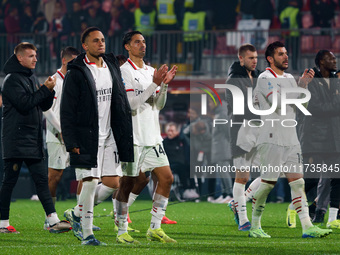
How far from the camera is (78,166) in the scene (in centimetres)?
778

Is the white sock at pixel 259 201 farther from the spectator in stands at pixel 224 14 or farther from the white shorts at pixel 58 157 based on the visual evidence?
the spectator in stands at pixel 224 14

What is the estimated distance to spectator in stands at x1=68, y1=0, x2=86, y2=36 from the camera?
21.9 meters

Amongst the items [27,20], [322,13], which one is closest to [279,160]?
[322,13]

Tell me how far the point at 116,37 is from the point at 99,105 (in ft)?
42.9

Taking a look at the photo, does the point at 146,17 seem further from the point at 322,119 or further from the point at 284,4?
the point at 322,119

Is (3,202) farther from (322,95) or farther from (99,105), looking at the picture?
(322,95)

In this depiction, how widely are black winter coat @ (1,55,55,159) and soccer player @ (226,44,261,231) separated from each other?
2.47 meters

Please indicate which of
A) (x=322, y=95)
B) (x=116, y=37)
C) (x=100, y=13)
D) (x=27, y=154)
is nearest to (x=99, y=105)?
(x=27, y=154)

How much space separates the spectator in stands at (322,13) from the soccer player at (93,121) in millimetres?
12994

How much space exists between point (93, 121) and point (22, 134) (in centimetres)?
197

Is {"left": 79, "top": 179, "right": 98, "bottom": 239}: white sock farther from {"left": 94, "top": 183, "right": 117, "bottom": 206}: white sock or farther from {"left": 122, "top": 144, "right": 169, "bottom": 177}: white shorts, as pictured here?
{"left": 122, "top": 144, "right": 169, "bottom": 177}: white shorts

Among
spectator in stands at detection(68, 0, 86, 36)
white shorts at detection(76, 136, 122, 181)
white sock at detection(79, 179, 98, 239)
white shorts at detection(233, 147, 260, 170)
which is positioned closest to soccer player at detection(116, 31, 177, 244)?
white shorts at detection(76, 136, 122, 181)

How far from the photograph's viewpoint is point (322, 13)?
20.3 metres

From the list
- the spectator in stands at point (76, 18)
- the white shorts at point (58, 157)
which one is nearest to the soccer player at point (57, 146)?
the white shorts at point (58, 157)
